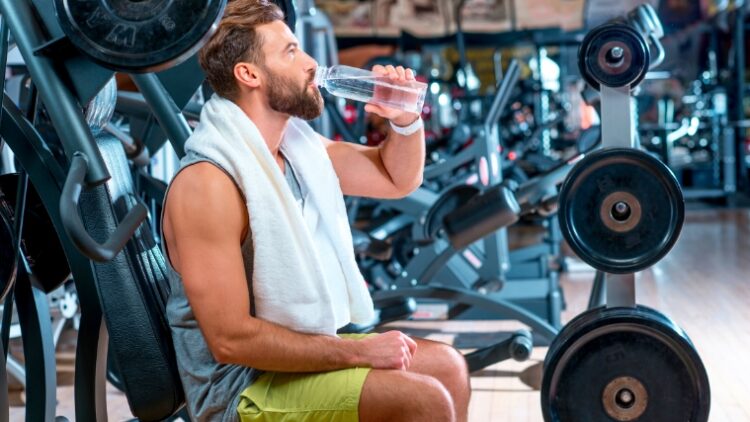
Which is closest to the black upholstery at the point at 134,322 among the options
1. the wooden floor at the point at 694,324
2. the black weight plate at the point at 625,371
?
the black weight plate at the point at 625,371

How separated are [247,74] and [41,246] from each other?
2.23ft

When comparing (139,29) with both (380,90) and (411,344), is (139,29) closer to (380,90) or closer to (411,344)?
(380,90)

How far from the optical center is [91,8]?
1.44 meters

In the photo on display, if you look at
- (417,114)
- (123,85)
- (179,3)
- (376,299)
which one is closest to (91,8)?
(179,3)

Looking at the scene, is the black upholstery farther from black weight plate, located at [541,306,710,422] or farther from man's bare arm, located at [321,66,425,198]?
black weight plate, located at [541,306,710,422]

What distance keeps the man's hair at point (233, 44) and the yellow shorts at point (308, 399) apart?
1.79 ft

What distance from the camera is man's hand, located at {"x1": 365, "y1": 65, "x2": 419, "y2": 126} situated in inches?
70.1

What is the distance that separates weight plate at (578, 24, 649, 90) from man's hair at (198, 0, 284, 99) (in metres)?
0.87

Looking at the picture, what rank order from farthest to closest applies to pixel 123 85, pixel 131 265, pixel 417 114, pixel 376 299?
1. pixel 123 85
2. pixel 376 299
3. pixel 417 114
4. pixel 131 265

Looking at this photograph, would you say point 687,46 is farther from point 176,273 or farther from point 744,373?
point 176,273

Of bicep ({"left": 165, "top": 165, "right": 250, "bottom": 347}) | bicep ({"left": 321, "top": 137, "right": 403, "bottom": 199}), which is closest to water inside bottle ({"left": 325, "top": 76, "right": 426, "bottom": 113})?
bicep ({"left": 321, "top": 137, "right": 403, "bottom": 199})

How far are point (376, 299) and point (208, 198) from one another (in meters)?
2.00

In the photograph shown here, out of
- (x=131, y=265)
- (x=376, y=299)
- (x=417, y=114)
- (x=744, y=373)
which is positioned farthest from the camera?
(x=376, y=299)

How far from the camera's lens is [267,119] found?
5.84 feet
